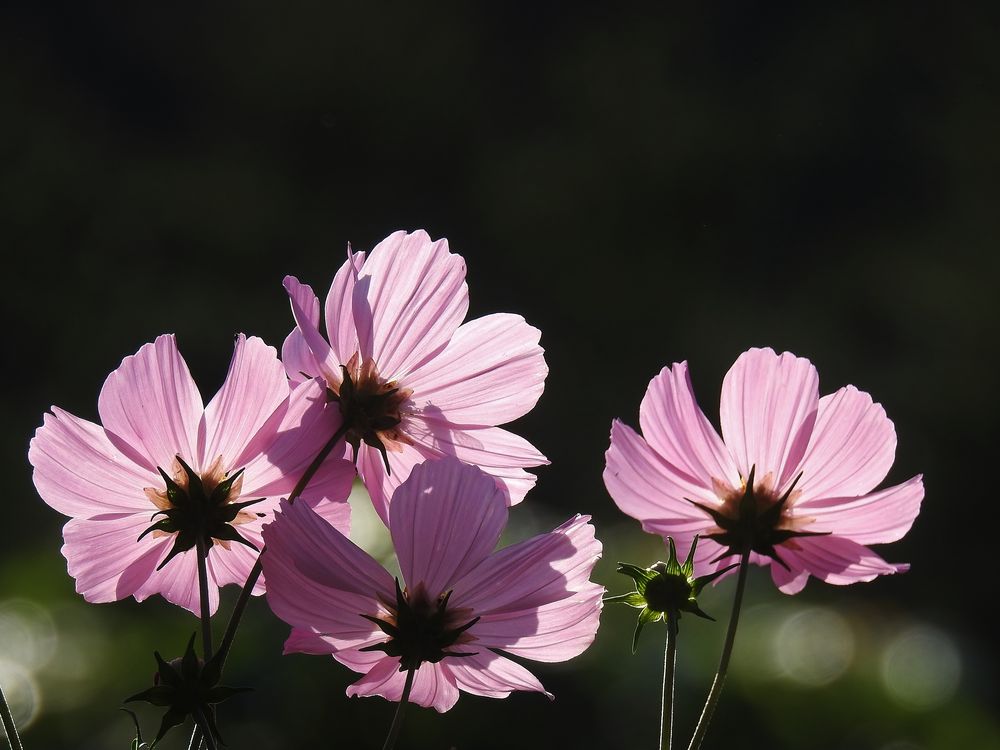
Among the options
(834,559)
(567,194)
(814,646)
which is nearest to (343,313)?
(834,559)

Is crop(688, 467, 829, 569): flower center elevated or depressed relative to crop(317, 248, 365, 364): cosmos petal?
depressed

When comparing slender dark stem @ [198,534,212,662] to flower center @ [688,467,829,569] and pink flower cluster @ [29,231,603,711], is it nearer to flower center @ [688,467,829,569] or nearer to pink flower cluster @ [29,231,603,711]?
pink flower cluster @ [29,231,603,711]

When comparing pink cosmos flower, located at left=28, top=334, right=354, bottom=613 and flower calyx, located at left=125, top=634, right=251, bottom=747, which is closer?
flower calyx, located at left=125, top=634, right=251, bottom=747

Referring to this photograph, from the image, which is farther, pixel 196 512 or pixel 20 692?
pixel 20 692

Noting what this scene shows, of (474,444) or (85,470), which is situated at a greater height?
(474,444)

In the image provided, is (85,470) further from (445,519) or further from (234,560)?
(445,519)

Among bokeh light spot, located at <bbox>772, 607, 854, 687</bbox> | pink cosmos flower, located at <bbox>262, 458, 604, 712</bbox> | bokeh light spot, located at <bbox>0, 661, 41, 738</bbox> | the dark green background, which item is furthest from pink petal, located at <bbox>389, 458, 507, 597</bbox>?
the dark green background

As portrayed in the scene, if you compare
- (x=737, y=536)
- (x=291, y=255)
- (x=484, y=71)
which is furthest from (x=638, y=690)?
(x=484, y=71)

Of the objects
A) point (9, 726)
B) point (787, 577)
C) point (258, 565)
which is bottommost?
point (9, 726)
